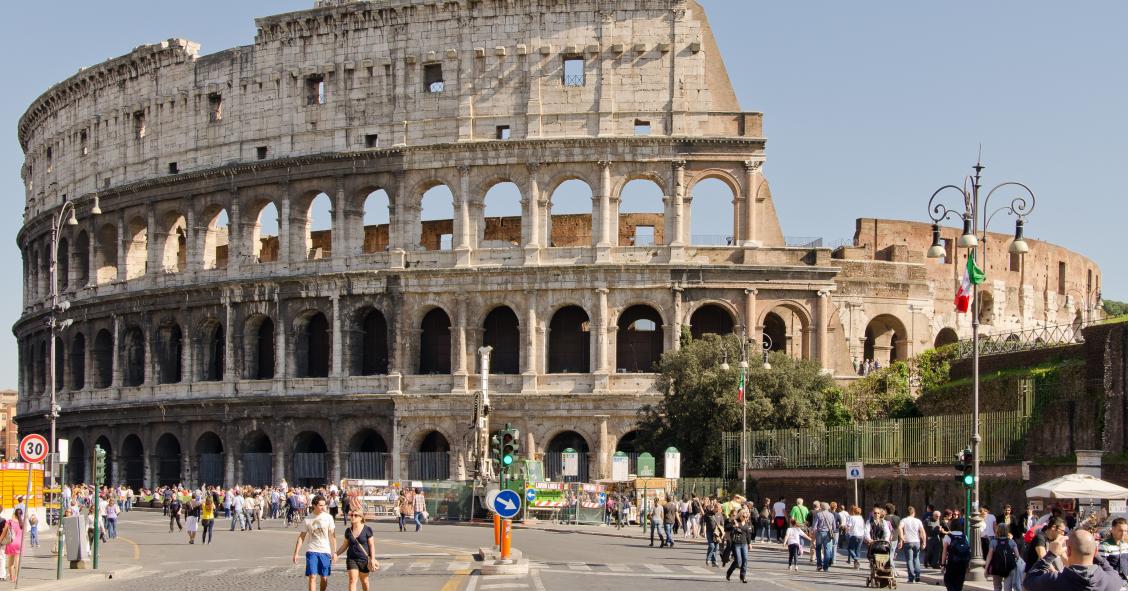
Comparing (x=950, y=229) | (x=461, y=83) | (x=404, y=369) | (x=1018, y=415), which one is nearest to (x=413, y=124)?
(x=461, y=83)

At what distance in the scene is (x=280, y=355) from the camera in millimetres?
62250

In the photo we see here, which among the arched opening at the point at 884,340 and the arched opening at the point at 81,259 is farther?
the arched opening at the point at 81,259

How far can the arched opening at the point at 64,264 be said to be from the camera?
72.7 m

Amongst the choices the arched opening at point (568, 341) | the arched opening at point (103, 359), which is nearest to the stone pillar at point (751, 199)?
the arched opening at point (568, 341)

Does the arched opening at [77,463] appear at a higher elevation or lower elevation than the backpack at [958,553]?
lower

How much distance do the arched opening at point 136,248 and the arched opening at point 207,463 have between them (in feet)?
27.9

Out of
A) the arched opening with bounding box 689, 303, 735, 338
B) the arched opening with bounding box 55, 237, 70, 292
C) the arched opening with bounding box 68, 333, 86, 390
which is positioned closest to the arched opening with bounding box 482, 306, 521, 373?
the arched opening with bounding box 689, 303, 735, 338

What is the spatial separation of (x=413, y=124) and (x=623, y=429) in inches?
565

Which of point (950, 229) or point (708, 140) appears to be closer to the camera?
point (708, 140)

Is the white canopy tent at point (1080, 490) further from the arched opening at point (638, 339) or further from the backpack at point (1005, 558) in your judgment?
the arched opening at point (638, 339)

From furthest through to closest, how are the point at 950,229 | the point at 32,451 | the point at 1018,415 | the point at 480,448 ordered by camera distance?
1. the point at 950,229
2. the point at 480,448
3. the point at 1018,415
4. the point at 32,451

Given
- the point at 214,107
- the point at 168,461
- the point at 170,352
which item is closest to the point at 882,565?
the point at 214,107

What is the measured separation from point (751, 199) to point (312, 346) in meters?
18.9

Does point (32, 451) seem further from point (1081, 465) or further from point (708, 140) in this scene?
point (708, 140)
